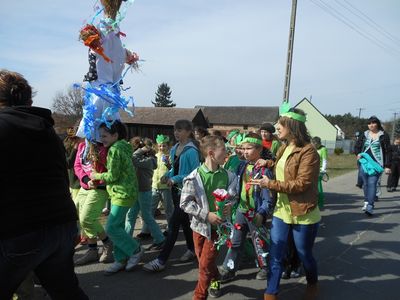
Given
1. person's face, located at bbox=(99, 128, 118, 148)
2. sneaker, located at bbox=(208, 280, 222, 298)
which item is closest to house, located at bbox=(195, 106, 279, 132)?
person's face, located at bbox=(99, 128, 118, 148)

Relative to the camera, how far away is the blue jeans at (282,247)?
3139 millimetres

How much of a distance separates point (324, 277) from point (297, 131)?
197cm

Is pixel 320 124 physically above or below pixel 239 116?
below

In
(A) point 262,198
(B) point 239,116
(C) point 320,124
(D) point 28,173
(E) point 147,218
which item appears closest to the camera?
(D) point 28,173

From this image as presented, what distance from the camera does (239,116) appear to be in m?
62.6

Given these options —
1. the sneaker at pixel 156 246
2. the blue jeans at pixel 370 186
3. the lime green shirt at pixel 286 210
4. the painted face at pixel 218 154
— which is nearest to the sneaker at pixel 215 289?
the lime green shirt at pixel 286 210

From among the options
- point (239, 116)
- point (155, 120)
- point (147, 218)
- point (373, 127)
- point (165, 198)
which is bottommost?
point (147, 218)

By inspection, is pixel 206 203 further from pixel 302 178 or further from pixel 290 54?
pixel 290 54

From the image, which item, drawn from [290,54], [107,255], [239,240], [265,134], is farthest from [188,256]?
[290,54]

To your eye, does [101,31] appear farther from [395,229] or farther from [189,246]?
[395,229]

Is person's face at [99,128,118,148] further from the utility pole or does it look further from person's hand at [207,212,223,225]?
the utility pole

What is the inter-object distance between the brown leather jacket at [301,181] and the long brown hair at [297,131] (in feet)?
0.18

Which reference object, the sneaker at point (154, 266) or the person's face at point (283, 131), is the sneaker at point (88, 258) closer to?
the sneaker at point (154, 266)

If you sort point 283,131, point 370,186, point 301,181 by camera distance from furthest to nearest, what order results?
point 370,186
point 283,131
point 301,181
